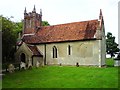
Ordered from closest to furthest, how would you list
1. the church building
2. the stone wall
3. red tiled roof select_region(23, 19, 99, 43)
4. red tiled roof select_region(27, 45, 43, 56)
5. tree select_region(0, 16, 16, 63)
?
tree select_region(0, 16, 16, 63), the stone wall, the church building, red tiled roof select_region(23, 19, 99, 43), red tiled roof select_region(27, 45, 43, 56)

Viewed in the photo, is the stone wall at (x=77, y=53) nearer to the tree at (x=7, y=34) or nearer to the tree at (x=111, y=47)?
the tree at (x=7, y=34)

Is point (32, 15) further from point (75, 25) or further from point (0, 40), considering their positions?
point (0, 40)

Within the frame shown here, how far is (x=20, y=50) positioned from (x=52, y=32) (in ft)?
24.5

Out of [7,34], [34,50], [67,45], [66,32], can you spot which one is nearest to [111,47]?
[66,32]

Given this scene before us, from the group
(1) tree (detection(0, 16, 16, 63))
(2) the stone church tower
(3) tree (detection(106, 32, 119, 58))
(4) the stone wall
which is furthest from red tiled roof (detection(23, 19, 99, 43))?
(3) tree (detection(106, 32, 119, 58))

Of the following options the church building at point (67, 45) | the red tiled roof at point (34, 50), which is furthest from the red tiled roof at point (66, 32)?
the red tiled roof at point (34, 50)

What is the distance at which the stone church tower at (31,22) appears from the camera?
53.6 metres

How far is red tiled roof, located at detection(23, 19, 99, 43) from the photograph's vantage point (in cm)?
4544

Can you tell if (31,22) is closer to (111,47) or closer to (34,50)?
(34,50)

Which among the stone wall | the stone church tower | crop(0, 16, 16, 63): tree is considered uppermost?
the stone church tower

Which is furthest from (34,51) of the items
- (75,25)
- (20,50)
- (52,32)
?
(75,25)

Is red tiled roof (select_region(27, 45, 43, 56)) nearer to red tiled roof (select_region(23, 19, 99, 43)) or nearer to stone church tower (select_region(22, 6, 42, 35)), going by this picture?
red tiled roof (select_region(23, 19, 99, 43))

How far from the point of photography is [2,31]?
111 ft

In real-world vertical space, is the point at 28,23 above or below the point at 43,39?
above
